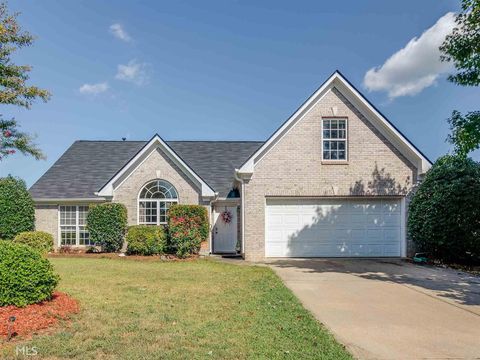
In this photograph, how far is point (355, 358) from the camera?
483 cm

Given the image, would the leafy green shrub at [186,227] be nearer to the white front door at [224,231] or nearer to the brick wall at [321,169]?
Answer: the brick wall at [321,169]

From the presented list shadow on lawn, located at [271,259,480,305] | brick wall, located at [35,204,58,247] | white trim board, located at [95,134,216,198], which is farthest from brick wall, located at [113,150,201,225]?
shadow on lawn, located at [271,259,480,305]

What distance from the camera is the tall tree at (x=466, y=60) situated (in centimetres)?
1278

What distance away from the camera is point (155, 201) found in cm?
1816

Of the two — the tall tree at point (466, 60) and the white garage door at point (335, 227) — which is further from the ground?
the tall tree at point (466, 60)

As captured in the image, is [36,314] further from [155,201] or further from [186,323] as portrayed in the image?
[155,201]

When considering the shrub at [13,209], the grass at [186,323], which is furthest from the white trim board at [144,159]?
the grass at [186,323]

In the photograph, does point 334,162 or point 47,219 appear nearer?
point 334,162

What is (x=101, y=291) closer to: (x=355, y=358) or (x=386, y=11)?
(x=355, y=358)

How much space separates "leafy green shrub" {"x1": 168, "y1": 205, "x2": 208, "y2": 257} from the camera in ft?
53.6

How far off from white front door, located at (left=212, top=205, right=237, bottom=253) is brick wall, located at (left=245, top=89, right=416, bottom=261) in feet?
12.4

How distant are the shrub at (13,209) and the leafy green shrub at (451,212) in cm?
1865

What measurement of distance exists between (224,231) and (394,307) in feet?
40.6

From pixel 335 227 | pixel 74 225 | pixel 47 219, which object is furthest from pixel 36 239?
pixel 335 227
